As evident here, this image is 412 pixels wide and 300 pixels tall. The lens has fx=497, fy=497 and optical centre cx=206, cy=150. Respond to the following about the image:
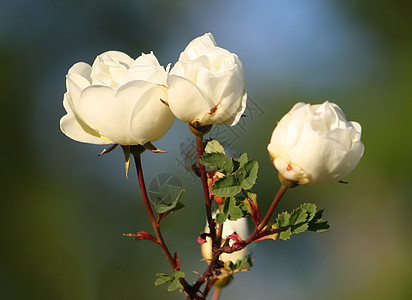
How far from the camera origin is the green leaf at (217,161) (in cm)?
56

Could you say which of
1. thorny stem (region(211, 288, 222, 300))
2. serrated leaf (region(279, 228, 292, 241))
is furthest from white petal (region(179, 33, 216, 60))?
thorny stem (region(211, 288, 222, 300))

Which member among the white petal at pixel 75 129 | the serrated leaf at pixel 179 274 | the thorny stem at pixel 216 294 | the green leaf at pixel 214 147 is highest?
the white petal at pixel 75 129

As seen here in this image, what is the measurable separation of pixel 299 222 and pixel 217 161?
115 millimetres

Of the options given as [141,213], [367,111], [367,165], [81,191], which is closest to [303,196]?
[367,165]

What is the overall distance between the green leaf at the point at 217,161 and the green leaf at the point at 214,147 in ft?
0.07

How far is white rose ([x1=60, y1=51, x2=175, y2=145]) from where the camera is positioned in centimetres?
58

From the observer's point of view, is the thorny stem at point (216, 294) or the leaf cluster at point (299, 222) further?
the thorny stem at point (216, 294)

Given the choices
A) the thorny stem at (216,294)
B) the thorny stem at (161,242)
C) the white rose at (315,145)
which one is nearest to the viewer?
the white rose at (315,145)

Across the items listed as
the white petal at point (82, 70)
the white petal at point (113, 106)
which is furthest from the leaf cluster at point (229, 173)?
the white petal at point (82, 70)

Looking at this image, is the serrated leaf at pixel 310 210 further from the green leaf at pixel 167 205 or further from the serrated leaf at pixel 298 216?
the green leaf at pixel 167 205

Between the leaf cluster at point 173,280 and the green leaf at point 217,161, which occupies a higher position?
the green leaf at point 217,161

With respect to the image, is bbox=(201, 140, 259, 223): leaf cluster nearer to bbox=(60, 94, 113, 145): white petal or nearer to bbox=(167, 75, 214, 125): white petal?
bbox=(167, 75, 214, 125): white petal

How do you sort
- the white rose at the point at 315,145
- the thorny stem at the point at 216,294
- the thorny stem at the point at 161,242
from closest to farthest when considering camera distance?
the white rose at the point at 315,145
the thorny stem at the point at 161,242
the thorny stem at the point at 216,294

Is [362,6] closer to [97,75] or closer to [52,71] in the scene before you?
[52,71]
